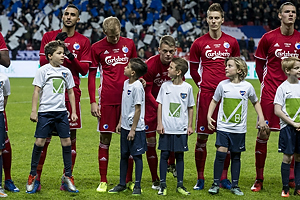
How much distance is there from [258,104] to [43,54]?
2859 millimetres

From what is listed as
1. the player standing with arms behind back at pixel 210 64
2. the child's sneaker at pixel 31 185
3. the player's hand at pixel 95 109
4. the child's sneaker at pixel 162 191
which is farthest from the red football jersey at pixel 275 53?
the child's sneaker at pixel 31 185

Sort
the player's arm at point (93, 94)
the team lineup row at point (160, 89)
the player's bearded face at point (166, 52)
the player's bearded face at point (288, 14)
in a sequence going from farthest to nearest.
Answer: the player's bearded face at point (288, 14) → the player's arm at point (93, 94) → the player's bearded face at point (166, 52) → the team lineup row at point (160, 89)

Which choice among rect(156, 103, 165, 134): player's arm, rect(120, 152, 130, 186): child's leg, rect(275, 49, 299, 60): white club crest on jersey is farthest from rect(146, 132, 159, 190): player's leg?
rect(275, 49, 299, 60): white club crest on jersey

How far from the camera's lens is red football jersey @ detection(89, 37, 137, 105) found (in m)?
5.89

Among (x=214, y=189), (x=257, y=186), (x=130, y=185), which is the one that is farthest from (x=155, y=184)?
(x=257, y=186)

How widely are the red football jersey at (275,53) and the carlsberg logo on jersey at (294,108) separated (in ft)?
1.83

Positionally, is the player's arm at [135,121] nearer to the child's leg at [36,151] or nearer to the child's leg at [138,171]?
the child's leg at [138,171]

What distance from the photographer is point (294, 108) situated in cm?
549

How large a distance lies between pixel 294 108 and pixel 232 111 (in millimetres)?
758

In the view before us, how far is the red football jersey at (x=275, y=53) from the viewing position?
6055 millimetres

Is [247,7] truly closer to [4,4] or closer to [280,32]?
[4,4]

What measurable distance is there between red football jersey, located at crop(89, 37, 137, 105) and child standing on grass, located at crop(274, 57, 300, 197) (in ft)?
6.57

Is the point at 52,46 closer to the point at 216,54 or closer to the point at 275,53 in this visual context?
the point at 216,54

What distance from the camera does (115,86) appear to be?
19.4ft
